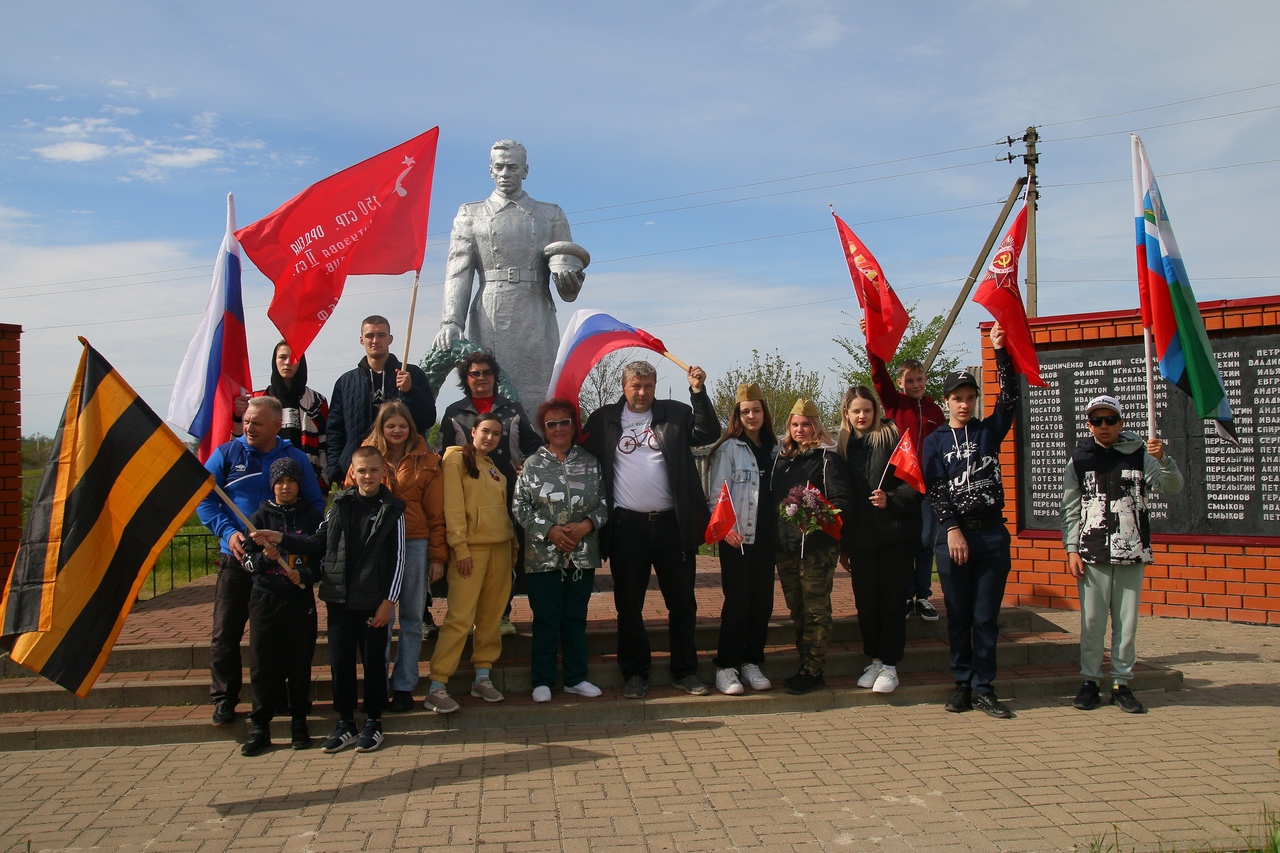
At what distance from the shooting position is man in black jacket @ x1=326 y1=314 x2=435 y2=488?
583cm

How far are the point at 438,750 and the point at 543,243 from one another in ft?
14.6

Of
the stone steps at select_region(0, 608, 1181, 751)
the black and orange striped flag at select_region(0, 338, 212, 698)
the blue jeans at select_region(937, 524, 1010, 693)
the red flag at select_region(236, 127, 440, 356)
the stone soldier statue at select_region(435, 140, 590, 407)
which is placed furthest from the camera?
the stone soldier statue at select_region(435, 140, 590, 407)

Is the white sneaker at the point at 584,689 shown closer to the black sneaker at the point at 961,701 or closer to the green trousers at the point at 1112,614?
the black sneaker at the point at 961,701

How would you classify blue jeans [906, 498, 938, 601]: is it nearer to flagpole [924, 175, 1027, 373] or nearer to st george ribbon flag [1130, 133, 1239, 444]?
st george ribbon flag [1130, 133, 1239, 444]

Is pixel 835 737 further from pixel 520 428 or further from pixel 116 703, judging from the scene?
pixel 116 703

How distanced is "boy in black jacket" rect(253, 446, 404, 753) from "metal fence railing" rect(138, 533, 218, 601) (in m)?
5.47

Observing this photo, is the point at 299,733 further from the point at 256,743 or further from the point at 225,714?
the point at 225,714

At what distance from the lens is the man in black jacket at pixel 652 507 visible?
5363mm

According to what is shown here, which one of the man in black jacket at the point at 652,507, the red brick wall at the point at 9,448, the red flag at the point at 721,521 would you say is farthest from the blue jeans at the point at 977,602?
the red brick wall at the point at 9,448

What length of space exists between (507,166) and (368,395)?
2872 mm

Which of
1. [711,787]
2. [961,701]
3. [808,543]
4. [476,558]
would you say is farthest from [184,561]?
[961,701]

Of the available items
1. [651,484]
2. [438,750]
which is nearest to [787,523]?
[651,484]

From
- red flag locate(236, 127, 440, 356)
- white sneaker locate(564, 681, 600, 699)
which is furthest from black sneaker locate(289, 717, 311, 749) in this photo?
red flag locate(236, 127, 440, 356)

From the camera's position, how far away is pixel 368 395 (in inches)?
231
